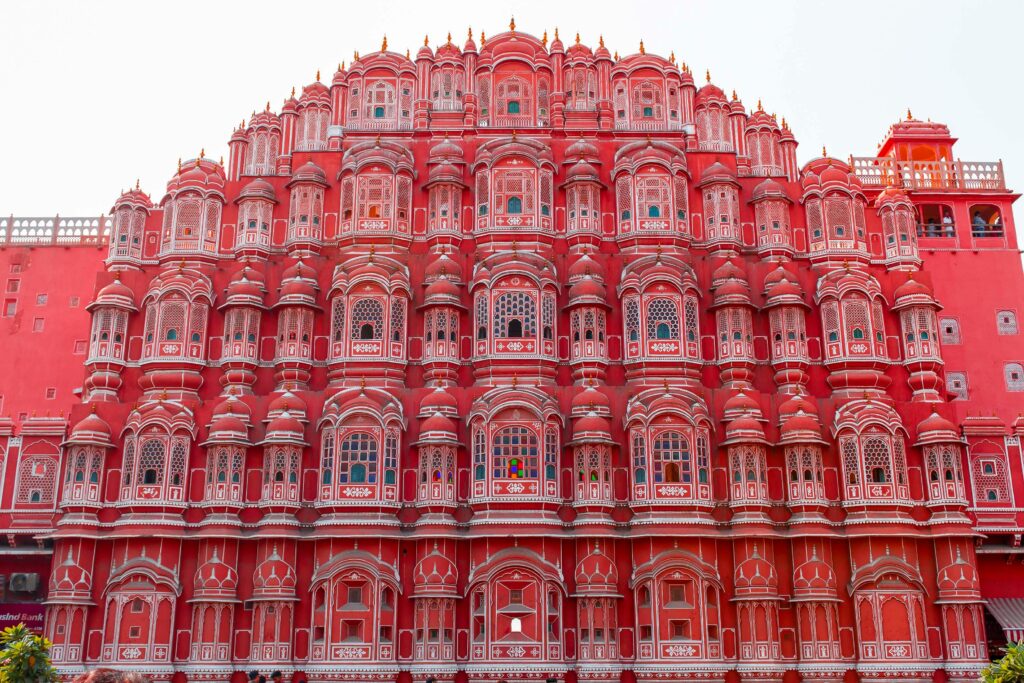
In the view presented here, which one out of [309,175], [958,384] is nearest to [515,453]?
[309,175]

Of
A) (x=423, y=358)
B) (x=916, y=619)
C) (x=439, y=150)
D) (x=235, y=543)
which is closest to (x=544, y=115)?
(x=439, y=150)

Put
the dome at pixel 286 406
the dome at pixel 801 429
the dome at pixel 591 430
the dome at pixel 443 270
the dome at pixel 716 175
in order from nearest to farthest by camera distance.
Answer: the dome at pixel 591 430 < the dome at pixel 801 429 < the dome at pixel 286 406 < the dome at pixel 443 270 < the dome at pixel 716 175

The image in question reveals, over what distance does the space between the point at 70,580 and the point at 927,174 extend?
3629 cm

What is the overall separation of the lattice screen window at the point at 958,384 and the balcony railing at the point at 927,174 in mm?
8357

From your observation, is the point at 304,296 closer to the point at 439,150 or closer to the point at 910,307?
the point at 439,150

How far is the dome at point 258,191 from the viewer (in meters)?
37.0

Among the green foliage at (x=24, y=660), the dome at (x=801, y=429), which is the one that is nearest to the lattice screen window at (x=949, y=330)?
the dome at (x=801, y=429)

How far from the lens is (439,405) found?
33281mm

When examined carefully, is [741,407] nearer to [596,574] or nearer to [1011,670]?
[596,574]

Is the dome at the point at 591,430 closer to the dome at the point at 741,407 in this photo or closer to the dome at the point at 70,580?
the dome at the point at 741,407

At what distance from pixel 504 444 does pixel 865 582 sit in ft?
38.9

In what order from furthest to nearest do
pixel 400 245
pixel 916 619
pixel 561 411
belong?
1. pixel 400 245
2. pixel 561 411
3. pixel 916 619

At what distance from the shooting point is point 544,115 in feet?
129

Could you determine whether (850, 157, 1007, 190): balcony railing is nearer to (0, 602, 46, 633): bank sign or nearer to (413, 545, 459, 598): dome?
(413, 545, 459, 598): dome
